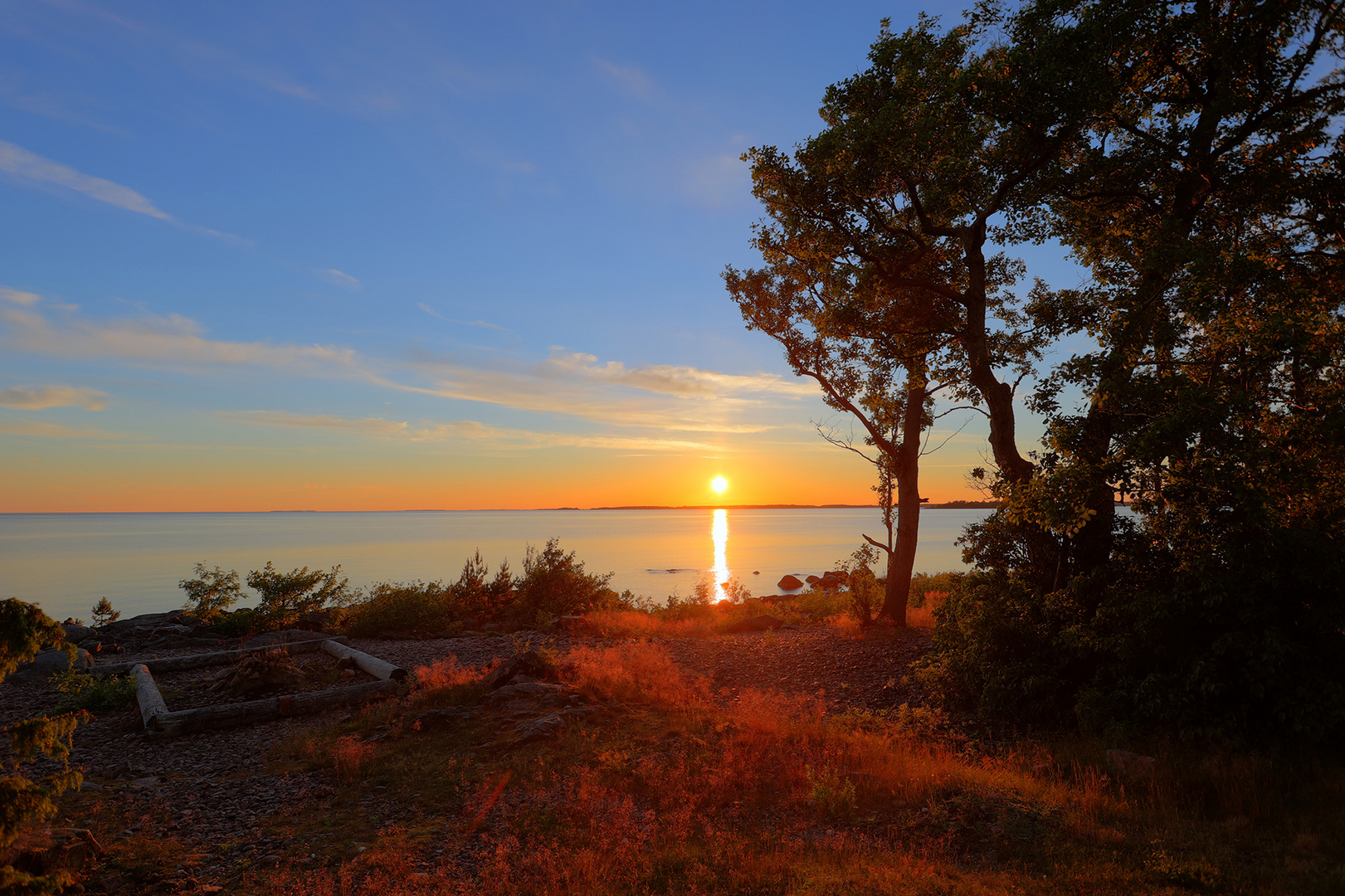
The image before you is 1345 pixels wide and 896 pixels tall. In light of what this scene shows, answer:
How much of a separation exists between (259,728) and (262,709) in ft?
1.55

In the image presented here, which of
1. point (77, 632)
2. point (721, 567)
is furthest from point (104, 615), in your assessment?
point (721, 567)

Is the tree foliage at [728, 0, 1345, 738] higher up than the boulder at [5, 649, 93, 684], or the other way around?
the tree foliage at [728, 0, 1345, 738]

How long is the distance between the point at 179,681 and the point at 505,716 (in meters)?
8.84

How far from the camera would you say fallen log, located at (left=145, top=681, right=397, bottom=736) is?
1098 centimetres

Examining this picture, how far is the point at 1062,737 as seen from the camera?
10.2 m

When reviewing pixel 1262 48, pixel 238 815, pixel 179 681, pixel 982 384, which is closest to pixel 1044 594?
pixel 982 384

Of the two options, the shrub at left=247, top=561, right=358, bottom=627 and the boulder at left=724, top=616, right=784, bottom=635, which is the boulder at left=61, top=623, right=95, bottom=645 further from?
the boulder at left=724, top=616, right=784, bottom=635

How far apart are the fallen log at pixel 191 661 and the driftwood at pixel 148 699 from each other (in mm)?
1097

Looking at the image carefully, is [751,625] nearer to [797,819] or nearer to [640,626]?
[640,626]

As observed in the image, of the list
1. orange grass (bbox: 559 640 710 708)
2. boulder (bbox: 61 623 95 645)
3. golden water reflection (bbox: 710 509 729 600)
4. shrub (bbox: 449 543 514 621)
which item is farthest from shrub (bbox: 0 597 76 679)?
golden water reflection (bbox: 710 509 729 600)

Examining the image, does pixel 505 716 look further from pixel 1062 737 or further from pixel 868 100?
pixel 868 100

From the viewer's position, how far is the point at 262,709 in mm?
11867

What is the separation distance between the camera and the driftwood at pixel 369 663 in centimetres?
1369

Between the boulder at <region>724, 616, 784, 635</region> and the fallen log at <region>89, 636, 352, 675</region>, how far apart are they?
498 inches
